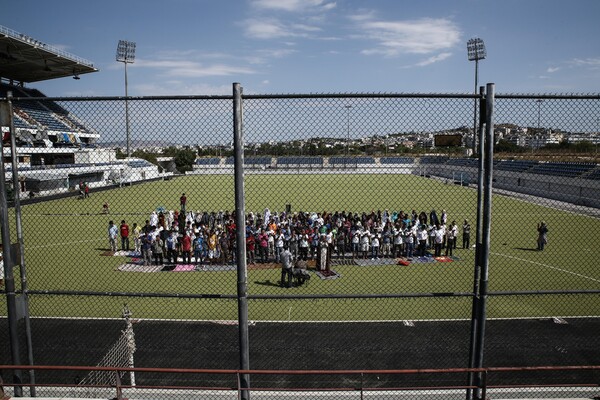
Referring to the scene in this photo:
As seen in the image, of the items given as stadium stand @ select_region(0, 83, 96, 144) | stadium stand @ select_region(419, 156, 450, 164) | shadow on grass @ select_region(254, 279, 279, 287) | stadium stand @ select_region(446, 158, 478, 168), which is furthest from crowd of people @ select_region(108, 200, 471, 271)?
stadium stand @ select_region(0, 83, 96, 144)

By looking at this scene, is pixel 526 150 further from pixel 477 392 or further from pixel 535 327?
pixel 535 327

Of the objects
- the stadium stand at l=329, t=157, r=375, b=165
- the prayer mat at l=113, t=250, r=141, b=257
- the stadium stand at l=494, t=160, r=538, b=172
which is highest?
the stadium stand at l=329, t=157, r=375, b=165

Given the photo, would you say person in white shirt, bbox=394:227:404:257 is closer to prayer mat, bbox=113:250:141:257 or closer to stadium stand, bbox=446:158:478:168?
stadium stand, bbox=446:158:478:168

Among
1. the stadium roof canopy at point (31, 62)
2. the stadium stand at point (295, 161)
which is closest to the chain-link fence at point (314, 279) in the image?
the stadium stand at point (295, 161)

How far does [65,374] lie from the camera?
802 cm

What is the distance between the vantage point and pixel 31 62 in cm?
4803

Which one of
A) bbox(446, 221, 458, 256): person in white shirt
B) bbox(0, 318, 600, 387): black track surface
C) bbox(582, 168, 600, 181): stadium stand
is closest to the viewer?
bbox(0, 318, 600, 387): black track surface

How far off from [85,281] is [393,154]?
560 inches

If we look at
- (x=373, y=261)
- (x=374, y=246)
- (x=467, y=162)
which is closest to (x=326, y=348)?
(x=467, y=162)

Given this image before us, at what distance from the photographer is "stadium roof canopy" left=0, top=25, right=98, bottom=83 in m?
43.1

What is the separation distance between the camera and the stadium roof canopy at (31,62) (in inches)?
1697

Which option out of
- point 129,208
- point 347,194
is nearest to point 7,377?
point 129,208

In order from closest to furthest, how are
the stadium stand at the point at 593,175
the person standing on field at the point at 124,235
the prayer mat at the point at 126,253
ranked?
the prayer mat at the point at 126,253, the person standing on field at the point at 124,235, the stadium stand at the point at 593,175

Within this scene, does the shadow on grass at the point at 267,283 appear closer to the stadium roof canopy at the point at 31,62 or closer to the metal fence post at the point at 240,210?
the metal fence post at the point at 240,210
